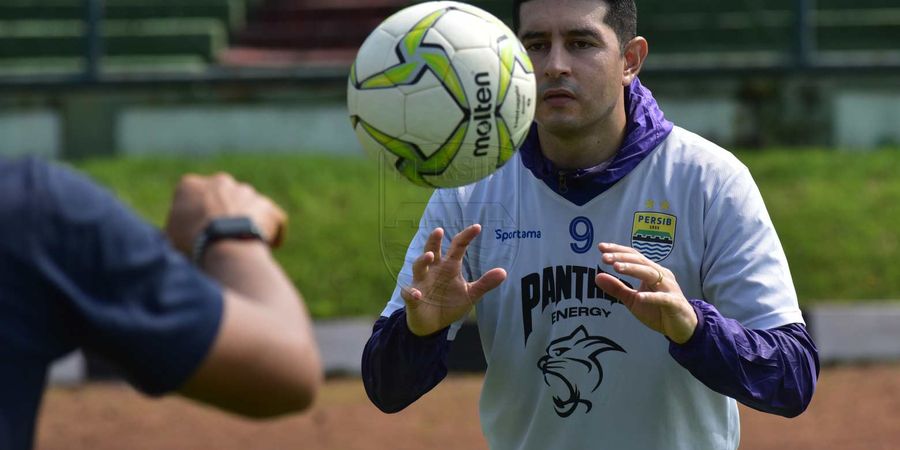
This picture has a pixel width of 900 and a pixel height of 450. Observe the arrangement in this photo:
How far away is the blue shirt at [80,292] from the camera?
2.06 metres

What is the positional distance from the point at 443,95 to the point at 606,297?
0.86 m

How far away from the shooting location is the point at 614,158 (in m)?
3.88

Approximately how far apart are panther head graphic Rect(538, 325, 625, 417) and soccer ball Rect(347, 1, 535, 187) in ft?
2.11

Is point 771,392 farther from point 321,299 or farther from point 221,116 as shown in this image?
point 221,116

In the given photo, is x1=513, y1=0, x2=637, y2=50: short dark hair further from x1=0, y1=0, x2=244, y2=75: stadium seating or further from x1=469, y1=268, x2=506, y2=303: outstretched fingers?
x1=0, y1=0, x2=244, y2=75: stadium seating

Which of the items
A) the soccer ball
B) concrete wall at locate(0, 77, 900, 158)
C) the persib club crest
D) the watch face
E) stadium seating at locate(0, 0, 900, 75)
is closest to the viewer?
the watch face

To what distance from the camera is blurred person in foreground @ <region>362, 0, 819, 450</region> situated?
11.9 ft

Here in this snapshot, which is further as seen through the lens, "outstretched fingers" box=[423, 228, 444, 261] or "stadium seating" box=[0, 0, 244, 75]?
"stadium seating" box=[0, 0, 244, 75]

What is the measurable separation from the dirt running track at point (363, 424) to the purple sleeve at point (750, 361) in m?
3.92

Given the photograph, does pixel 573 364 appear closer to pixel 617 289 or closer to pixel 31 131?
pixel 617 289

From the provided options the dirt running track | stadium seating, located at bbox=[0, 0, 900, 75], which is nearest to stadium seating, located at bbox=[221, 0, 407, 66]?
Result: stadium seating, located at bbox=[0, 0, 900, 75]

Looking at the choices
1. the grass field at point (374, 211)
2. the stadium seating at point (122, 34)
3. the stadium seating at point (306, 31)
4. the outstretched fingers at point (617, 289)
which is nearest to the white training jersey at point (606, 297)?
the outstretched fingers at point (617, 289)

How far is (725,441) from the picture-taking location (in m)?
3.77

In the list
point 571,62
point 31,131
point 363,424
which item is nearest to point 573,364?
point 571,62
